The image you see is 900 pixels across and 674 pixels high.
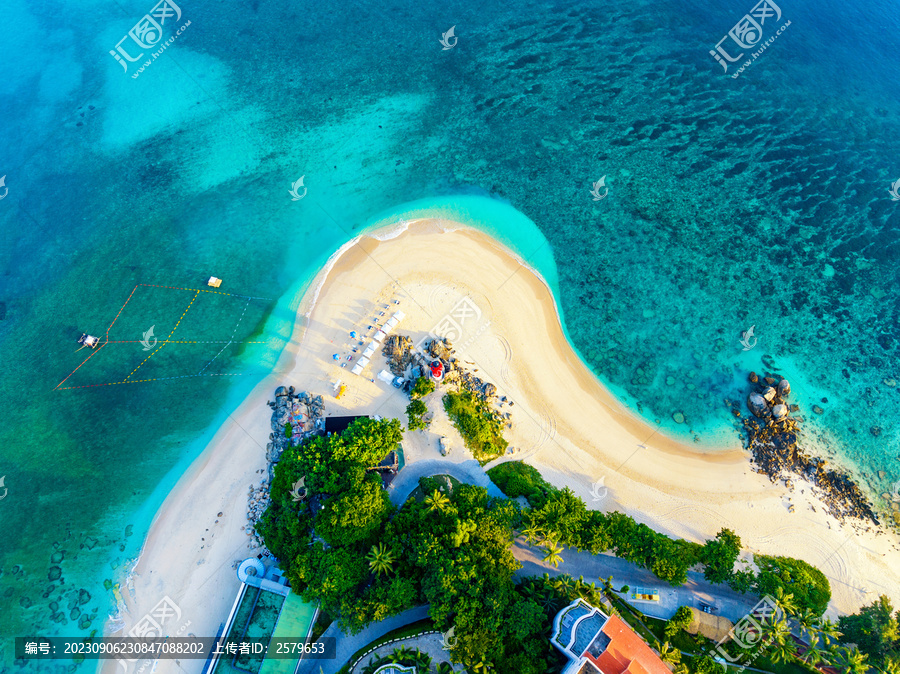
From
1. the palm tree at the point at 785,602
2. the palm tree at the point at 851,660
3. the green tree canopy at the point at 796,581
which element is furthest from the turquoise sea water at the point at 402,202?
the palm tree at the point at 851,660

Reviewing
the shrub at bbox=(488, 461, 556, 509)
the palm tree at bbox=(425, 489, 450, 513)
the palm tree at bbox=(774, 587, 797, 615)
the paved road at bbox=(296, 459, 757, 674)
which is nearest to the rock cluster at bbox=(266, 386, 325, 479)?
the paved road at bbox=(296, 459, 757, 674)

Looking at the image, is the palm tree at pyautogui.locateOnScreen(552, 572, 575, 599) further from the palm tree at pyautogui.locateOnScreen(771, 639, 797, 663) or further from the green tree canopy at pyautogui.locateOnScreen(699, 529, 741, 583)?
the palm tree at pyautogui.locateOnScreen(771, 639, 797, 663)

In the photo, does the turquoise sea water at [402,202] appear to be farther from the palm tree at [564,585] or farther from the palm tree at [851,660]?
the palm tree at [564,585]

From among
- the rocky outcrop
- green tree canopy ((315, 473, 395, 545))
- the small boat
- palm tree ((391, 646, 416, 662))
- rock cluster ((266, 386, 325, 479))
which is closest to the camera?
palm tree ((391, 646, 416, 662))

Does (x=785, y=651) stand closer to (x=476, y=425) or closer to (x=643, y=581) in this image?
(x=643, y=581)

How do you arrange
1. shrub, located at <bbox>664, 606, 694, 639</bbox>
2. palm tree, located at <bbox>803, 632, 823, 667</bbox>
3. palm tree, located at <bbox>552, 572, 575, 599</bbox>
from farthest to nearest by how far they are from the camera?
shrub, located at <bbox>664, 606, 694, 639</bbox> → palm tree, located at <bbox>552, 572, 575, 599</bbox> → palm tree, located at <bbox>803, 632, 823, 667</bbox>

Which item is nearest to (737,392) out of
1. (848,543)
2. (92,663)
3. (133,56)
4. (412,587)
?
(848,543)
